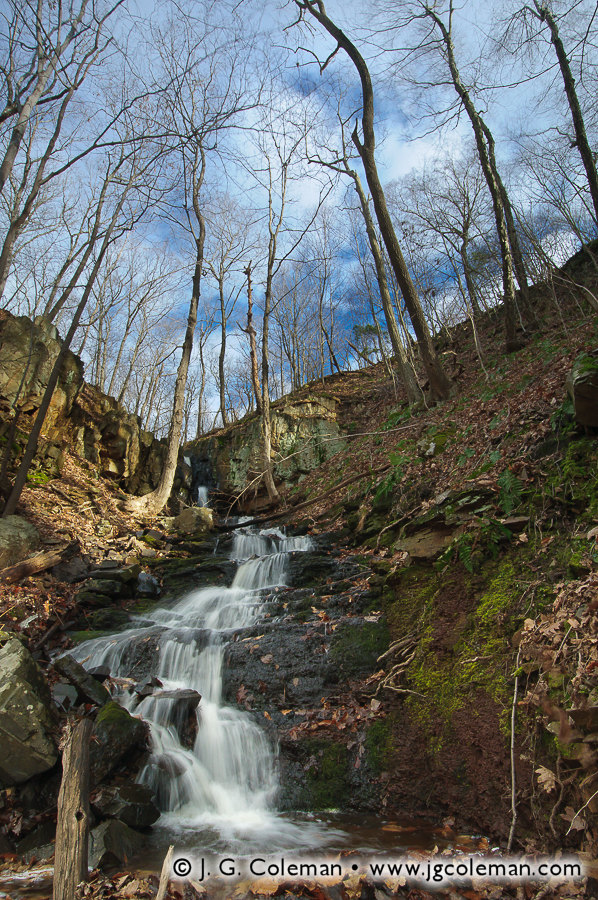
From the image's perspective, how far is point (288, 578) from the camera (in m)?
8.45

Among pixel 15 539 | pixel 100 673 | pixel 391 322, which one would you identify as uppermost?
pixel 391 322

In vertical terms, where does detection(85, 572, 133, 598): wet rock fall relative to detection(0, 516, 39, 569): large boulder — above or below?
below

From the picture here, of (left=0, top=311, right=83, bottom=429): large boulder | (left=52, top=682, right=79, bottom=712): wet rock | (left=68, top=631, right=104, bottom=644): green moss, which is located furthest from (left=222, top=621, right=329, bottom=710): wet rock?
(left=0, top=311, right=83, bottom=429): large boulder

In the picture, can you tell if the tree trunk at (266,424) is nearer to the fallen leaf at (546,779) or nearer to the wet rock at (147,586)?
the wet rock at (147,586)

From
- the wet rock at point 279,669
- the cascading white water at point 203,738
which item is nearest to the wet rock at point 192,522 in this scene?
the cascading white water at point 203,738

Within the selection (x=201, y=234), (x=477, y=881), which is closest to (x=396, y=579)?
(x=477, y=881)

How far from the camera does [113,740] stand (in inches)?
172

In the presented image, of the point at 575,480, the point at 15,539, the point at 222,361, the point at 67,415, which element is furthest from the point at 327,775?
the point at 222,361

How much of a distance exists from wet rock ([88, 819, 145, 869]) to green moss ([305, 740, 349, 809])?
1.65 m

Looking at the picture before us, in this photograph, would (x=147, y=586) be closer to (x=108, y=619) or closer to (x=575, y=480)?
(x=108, y=619)

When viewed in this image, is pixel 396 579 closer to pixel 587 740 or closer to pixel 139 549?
pixel 587 740

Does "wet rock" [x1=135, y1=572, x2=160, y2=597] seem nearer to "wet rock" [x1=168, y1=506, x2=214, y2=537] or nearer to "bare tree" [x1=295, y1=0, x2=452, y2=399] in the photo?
"wet rock" [x1=168, y1=506, x2=214, y2=537]

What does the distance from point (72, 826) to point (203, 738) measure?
2.73 m

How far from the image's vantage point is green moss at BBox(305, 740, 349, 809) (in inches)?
170
